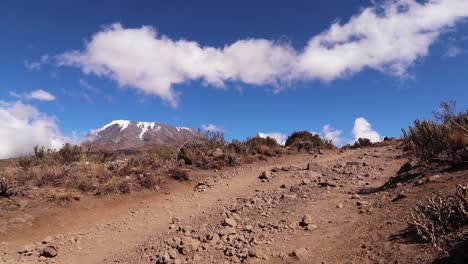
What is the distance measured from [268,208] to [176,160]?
24.5 feet

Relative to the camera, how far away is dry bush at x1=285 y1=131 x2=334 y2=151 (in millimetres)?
19609

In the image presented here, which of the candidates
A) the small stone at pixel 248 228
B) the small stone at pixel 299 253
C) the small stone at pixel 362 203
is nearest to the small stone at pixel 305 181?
the small stone at pixel 362 203

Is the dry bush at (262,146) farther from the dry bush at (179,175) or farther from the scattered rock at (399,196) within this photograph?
the scattered rock at (399,196)

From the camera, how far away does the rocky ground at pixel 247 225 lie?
239 inches

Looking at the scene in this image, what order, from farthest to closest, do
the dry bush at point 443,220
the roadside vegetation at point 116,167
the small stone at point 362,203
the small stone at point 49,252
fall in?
the roadside vegetation at point 116,167 → the small stone at point 362,203 → the small stone at point 49,252 → the dry bush at point 443,220

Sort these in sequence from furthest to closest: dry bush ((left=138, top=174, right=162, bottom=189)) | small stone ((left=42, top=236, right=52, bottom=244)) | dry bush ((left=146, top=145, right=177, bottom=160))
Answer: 1. dry bush ((left=146, top=145, right=177, bottom=160))
2. dry bush ((left=138, top=174, right=162, bottom=189))
3. small stone ((left=42, top=236, right=52, bottom=244))

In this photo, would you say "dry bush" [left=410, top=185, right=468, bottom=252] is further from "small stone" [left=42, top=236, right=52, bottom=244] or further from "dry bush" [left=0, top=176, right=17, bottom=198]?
"dry bush" [left=0, top=176, right=17, bottom=198]

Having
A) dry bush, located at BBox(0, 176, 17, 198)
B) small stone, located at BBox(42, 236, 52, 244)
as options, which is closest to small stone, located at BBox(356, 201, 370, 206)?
small stone, located at BBox(42, 236, 52, 244)

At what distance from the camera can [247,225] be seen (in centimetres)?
751

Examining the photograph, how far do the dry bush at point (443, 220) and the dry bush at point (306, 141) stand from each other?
13742 mm

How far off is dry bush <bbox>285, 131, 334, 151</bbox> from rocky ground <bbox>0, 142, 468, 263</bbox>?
7811 mm

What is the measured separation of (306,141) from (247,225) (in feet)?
44.3

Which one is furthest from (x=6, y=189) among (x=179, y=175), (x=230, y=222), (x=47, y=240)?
(x=230, y=222)

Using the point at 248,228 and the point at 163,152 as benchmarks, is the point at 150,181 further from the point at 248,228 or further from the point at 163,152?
the point at 248,228
